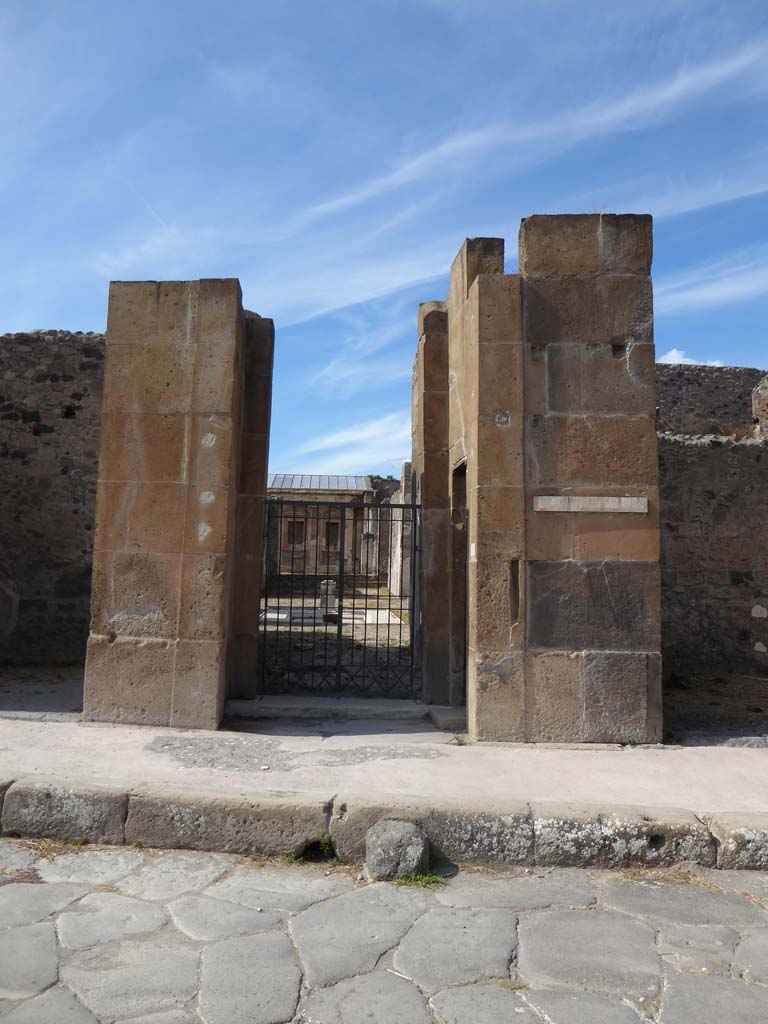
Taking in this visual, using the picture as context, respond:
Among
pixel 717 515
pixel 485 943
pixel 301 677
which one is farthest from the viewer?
pixel 717 515

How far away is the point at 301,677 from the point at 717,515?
533 centimetres

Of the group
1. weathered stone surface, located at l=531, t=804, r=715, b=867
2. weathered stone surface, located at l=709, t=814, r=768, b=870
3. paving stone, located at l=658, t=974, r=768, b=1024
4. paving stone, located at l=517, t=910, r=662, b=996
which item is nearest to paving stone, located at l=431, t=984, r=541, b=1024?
paving stone, located at l=517, t=910, r=662, b=996

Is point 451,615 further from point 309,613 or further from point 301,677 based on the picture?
point 309,613

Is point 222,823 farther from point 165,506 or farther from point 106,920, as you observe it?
point 165,506

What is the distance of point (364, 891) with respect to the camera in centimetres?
368

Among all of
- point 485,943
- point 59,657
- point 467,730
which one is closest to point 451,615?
point 467,730

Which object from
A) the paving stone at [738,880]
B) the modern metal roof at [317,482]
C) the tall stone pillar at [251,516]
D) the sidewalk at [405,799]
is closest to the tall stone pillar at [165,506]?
the tall stone pillar at [251,516]

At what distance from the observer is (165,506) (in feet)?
20.8

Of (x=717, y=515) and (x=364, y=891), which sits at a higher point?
(x=717, y=515)

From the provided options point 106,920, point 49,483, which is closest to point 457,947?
point 106,920

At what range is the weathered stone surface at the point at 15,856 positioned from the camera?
3.89 metres

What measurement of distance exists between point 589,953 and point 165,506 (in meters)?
4.46

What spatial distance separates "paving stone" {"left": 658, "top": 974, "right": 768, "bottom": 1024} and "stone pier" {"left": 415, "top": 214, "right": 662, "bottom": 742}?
9.76 ft

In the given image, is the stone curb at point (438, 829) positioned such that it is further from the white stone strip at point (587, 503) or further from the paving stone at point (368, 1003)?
the white stone strip at point (587, 503)
